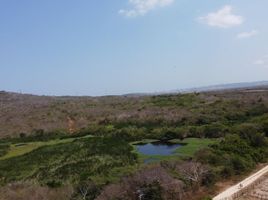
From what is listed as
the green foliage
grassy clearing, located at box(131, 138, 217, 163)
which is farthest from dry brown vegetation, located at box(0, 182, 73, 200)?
grassy clearing, located at box(131, 138, 217, 163)

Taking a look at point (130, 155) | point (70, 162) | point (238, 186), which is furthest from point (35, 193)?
point (238, 186)

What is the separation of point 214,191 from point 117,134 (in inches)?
1034

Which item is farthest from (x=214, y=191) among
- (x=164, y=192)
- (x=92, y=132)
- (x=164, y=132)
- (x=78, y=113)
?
(x=78, y=113)

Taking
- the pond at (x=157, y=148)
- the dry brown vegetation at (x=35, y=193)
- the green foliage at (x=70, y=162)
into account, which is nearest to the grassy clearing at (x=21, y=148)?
the green foliage at (x=70, y=162)

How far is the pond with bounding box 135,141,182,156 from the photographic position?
147 feet

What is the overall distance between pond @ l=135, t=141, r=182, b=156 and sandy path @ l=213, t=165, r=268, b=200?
37.8 ft

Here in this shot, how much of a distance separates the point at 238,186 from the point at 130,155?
12.6 meters

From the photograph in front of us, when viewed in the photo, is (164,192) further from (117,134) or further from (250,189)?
(117,134)

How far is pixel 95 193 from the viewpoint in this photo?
92.0ft

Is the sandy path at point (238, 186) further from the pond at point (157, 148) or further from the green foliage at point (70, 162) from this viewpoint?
the pond at point (157, 148)

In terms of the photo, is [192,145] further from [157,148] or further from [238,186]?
[238,186]

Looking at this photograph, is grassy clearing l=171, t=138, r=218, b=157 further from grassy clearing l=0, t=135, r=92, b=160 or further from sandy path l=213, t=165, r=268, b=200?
grassy clearing l=0, t=135, r=92, b=160

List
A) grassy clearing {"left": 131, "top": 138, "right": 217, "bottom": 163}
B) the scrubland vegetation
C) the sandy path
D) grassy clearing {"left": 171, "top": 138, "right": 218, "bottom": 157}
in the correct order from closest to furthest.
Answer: the scrubland vegetation, the sandy path, grassy clearing {"left": 131, "top": 138, "right": 217, "bottom": 163}, grassy clearing {"left": 171, "top": 138, "right": 218, "bottom": 157}

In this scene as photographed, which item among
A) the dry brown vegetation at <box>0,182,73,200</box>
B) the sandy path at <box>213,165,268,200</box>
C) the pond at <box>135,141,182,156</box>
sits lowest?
the sandy path at <box>213,165,268,200</box>
